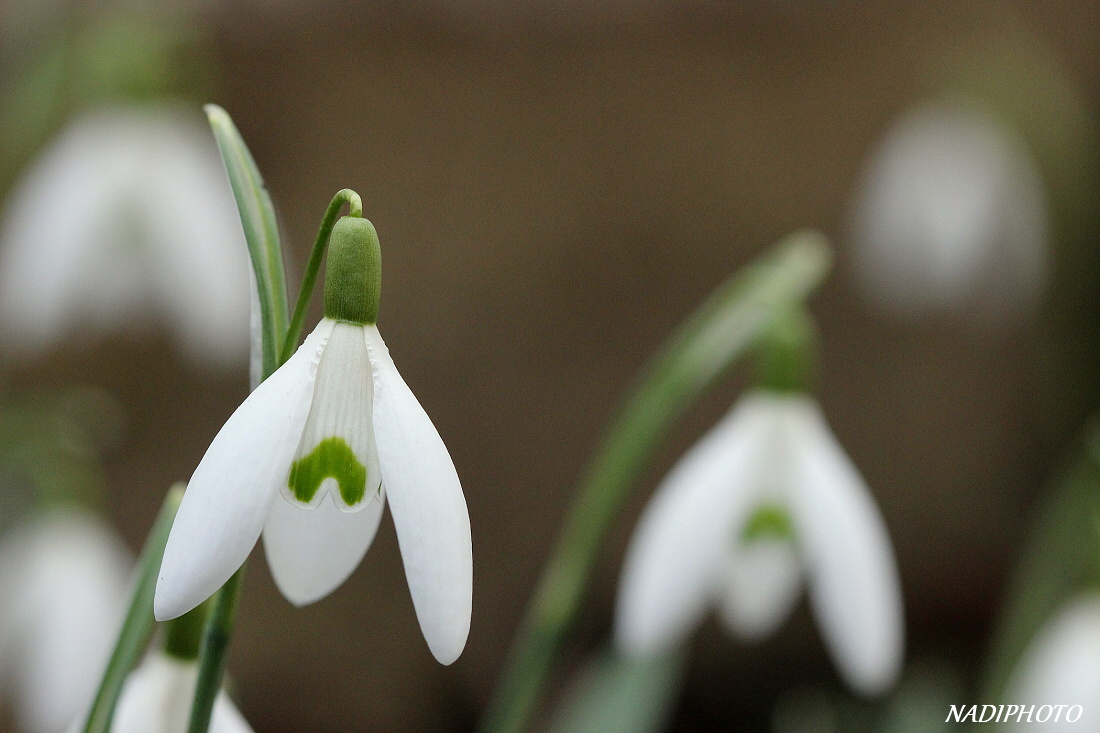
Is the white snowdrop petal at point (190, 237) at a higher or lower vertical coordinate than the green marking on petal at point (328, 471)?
higher

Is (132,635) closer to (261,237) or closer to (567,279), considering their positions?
(261,237)

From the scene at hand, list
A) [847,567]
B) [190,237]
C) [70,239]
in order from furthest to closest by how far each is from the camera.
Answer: [190,237]
[70,239]
[847,567]

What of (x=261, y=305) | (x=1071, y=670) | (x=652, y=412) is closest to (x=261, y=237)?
(x=261, y=305)

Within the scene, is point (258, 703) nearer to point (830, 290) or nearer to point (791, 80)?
point (830, 290)

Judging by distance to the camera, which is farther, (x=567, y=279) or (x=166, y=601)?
(x=567, y=279)

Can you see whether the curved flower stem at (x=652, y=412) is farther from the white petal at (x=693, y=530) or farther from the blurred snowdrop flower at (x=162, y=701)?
the blurred snowdrop flower at (x=162, y=701)

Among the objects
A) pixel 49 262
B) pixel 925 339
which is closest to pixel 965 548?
pixel 925 339

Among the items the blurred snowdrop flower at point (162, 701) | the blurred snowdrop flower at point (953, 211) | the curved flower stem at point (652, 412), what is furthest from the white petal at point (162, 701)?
the blurred snowdrop flower at point (953, 211)
